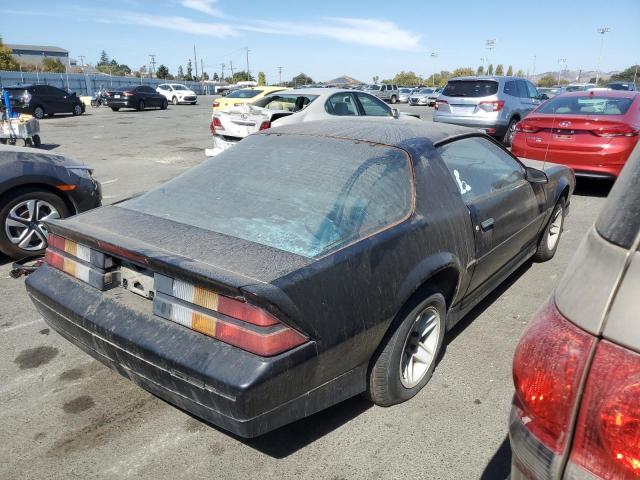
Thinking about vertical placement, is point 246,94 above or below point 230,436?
above

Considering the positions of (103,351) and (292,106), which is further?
(292,106)

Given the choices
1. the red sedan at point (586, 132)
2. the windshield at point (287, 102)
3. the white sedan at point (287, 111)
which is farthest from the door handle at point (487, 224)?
the windshield at point (287, 102)

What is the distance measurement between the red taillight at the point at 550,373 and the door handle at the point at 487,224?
2.00m

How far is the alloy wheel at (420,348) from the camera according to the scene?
276 cm

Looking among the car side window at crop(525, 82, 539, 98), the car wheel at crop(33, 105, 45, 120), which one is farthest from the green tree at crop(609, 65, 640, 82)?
the car wheel at crop(33, 105, 45, 120)

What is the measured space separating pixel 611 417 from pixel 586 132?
6.93m

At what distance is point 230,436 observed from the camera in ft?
8.41

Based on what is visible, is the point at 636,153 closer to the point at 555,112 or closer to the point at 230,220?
the point at 230,220

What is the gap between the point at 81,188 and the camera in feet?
16.9

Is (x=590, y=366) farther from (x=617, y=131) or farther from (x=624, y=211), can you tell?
(x=617, y=131)

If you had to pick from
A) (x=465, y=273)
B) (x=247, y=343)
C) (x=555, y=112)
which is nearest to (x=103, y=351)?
(x=247, y=343)

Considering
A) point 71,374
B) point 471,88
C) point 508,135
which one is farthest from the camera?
point 471,88

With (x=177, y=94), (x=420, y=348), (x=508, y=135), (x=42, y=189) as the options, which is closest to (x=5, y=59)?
(x=177, y=94)

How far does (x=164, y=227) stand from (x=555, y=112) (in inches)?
283
